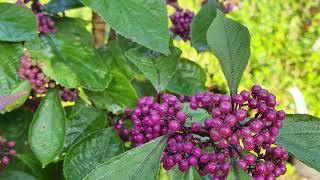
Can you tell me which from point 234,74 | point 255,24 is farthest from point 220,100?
point 255,24

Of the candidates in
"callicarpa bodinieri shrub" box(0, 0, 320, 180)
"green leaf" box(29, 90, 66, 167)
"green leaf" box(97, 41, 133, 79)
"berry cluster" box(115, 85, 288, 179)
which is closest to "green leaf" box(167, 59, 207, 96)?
"callicarpa bodinieri shrub" box(0, 0, 320, 180)

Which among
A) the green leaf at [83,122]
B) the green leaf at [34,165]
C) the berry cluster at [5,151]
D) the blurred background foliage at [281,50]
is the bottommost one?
the blurred background foliage at [281,50]

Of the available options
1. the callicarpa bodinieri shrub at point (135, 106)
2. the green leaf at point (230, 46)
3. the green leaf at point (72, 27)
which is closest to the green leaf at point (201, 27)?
the callicarpa bodinieri shrub at point (135, 106)

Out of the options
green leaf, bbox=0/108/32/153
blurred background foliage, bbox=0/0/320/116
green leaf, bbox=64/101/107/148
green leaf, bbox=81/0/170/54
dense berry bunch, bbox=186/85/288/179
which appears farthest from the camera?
blurred background foliage, bbox=0/0/320/116

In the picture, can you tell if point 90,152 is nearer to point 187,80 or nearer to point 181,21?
point 187,80

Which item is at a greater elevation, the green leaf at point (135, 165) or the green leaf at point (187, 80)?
the green leaf at point (135, 165)

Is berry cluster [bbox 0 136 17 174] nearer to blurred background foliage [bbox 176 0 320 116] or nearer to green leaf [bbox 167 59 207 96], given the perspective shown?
green leaf [bbox 167 59 207 96]

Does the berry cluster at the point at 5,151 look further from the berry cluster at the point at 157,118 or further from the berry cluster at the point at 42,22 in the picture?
the berry cluster at the point at 157,118

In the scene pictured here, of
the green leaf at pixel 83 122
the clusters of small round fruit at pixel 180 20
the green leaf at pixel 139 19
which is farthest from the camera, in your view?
the clusters of small round fruit at pixel 180 20

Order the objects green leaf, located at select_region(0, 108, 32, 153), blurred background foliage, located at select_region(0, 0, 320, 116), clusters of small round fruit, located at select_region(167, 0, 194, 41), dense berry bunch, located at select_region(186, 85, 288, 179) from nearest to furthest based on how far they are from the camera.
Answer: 1. dense berry bunch, located at select_region(186, 85, 288, 179)
2. green leaf, located at select_region(0, 108, 32, 153)
3. clusters of small round fruit, located at select_region(167, 0, 194, 41)
4. blurred background foliage, located at select_region(0, 0, 320, 116)
